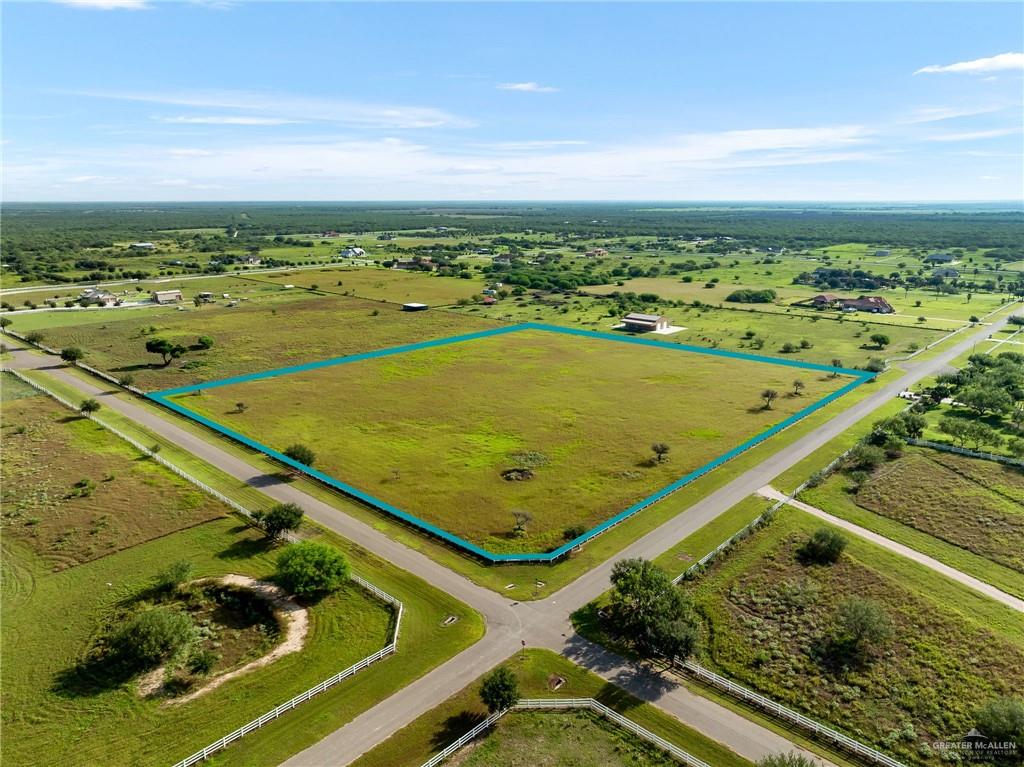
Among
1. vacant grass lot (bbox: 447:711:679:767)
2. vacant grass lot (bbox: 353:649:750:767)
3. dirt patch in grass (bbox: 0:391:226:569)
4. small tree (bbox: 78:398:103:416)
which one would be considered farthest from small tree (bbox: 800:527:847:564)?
small tree (bbox: 78:398:103:416)

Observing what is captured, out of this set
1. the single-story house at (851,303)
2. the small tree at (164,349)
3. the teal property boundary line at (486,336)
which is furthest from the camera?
the single-story house at (851,303)

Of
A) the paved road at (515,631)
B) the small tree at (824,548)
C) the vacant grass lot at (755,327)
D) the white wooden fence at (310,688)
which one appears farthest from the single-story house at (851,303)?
the white wooden fence at (310,688)

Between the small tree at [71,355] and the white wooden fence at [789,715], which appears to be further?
the small tree at [71,355]

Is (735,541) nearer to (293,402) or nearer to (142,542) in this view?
(142,542)

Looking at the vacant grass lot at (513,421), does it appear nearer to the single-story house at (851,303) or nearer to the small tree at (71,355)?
the small tree at (71,355)

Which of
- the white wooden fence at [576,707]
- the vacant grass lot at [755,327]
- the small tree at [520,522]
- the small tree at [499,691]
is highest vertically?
the vacant grass lot at [755,327]

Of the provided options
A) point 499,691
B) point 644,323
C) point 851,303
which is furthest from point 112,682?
point 851,303

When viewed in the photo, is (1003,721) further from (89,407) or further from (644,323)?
(644,323)

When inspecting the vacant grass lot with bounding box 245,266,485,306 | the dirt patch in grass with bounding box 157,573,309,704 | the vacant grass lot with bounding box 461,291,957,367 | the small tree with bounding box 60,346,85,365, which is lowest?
the dirt patch in grass with bounding box 157,573,309,704

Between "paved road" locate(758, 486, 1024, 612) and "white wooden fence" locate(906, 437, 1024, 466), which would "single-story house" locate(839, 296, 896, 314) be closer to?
"white wooden fence" locate(906, 437, 1024, 466)
